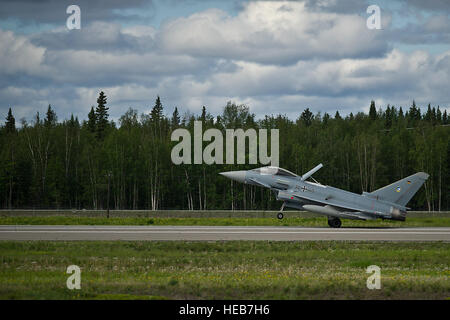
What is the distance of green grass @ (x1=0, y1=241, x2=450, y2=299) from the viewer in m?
13.8

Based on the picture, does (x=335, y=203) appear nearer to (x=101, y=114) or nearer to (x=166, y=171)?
(x=166, y=171)

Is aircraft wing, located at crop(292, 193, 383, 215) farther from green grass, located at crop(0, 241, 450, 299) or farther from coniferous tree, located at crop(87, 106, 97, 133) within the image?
coniferous tree, located at crop(87, 106, 97, 133)

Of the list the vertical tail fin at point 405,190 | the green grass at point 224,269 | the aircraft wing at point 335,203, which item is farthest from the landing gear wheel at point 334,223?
the green grass at point 224,269

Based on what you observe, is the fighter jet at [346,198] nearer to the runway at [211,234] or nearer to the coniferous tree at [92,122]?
the runway at [211,234]

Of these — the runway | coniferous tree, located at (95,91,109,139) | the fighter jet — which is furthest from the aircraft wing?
coniferous tree, located at (95,91,109,139)

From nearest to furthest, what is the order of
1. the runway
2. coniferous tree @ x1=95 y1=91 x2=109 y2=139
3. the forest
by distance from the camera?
the runway, the forest, coniferous tree @ x1=95 y1=91 x2=109 y2=139

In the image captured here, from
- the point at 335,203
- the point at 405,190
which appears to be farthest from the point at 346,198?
the point at 405,190

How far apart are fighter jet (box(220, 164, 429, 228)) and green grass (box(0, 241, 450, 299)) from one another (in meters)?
8.95

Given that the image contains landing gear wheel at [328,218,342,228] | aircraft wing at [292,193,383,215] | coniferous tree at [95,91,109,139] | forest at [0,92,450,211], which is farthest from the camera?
coniferous tree at [95,91,109,139]

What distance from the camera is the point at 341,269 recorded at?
1808cm

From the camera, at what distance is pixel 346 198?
34.9m

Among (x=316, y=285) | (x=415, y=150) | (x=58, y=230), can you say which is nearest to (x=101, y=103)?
(x=415, y=150)
